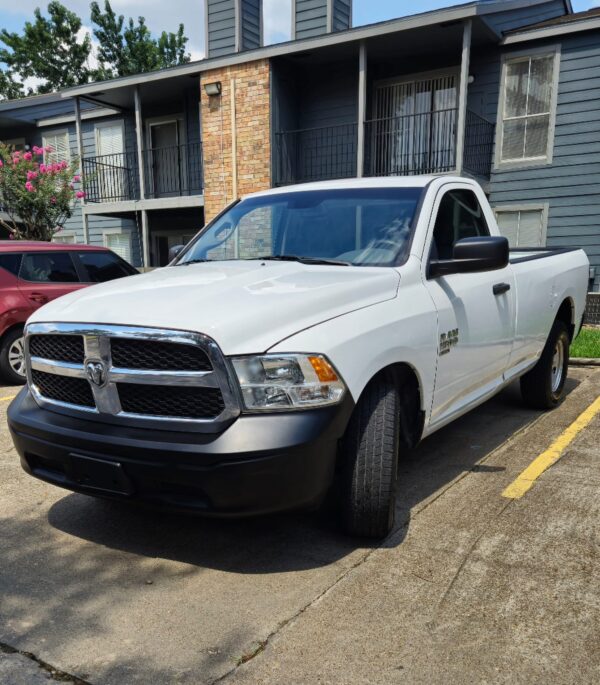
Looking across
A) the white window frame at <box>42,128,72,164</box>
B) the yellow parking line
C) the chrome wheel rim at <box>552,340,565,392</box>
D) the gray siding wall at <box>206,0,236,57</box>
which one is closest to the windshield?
the yellow parking line

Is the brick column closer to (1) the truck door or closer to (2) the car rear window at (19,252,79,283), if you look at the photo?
(2) the car rear window at (19,252,79,283)

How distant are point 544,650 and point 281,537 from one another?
53.1 inches

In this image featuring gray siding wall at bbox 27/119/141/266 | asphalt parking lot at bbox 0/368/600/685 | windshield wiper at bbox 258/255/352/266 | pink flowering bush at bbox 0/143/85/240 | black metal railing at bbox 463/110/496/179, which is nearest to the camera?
asphalt parking lot at bbox 0/368/600/685

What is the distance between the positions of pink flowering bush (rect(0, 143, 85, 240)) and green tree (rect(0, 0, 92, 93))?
2602cm

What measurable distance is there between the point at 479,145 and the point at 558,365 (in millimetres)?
8086

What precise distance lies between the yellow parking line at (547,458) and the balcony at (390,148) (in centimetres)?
766

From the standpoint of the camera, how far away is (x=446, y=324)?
337 centimetres

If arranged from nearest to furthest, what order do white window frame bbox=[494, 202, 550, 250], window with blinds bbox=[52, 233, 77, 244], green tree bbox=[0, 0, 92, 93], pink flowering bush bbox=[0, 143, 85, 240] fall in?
white window frame bbox=[494, 202, 550, 250] → pink flowering bush bbox=[0, 143, 85, 240] → window with blinds bbox=[52, 233, 77, 244] → green tree bbox=[0, 0, 92, 93]

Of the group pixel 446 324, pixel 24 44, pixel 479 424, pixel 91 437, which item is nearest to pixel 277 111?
pixel 479 424

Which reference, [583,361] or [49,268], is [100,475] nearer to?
[49,268]

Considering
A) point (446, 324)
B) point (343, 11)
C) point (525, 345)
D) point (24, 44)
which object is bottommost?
point (525, 345)

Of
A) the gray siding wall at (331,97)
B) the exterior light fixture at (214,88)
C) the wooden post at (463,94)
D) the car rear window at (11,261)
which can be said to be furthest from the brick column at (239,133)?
the car rear window at (11,261)

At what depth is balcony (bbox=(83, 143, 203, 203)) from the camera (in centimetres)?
1579

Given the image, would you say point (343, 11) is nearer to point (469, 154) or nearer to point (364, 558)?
point (469, 154)
